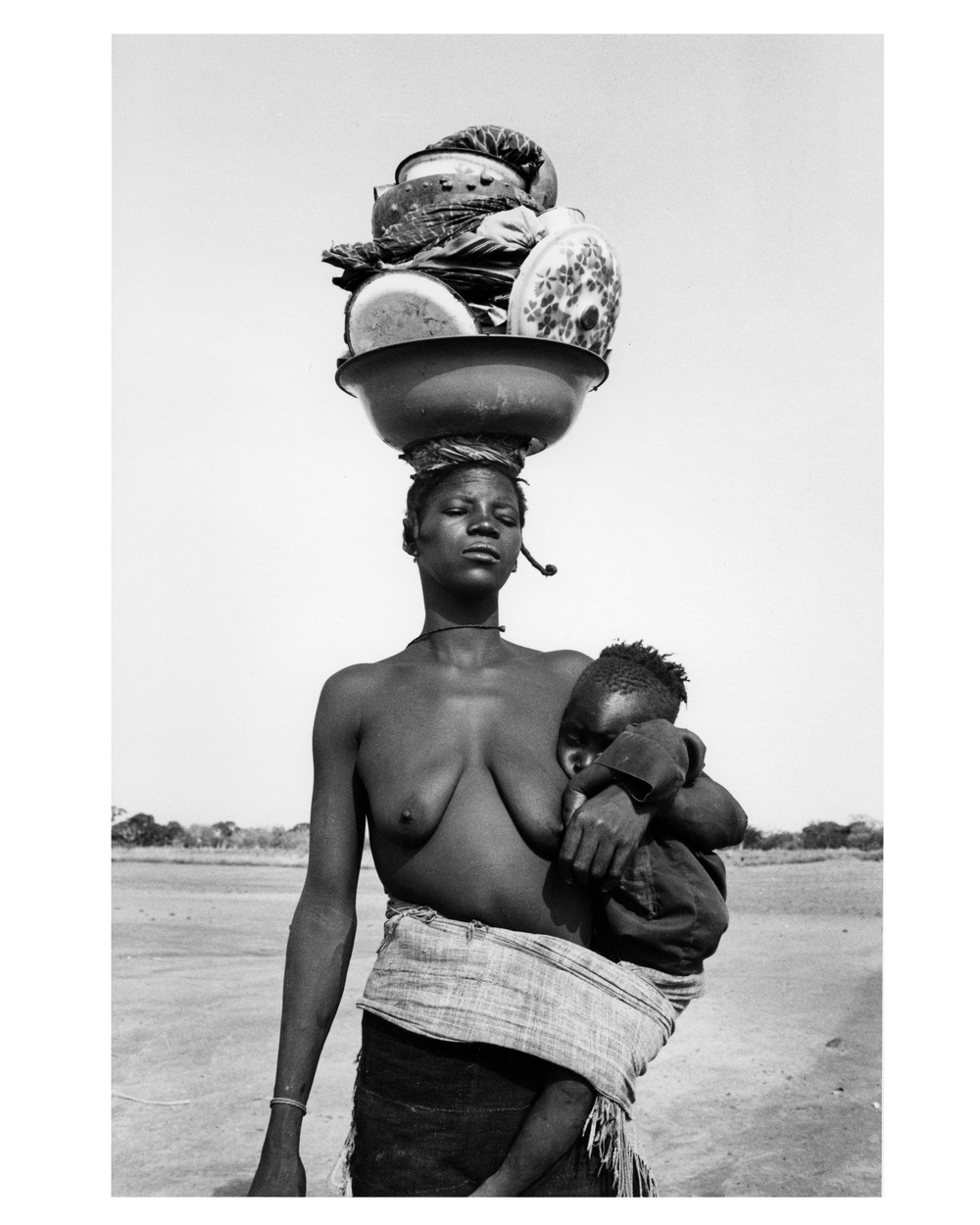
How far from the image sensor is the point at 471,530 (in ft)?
8.45

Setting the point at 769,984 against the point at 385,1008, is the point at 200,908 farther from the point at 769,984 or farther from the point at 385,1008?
the point at 385,1008

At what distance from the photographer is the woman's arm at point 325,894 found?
2.52m

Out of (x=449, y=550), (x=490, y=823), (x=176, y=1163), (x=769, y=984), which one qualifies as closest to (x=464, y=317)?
(x=449, y=550)

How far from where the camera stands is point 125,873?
8133mm

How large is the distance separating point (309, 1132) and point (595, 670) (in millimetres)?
3899

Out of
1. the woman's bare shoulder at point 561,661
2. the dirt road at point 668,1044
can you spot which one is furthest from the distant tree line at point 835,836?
the woman's bare shoulder at point 561,661

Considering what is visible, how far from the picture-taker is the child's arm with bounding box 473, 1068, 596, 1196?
2.29 metres

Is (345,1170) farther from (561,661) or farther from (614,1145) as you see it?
(561,661)

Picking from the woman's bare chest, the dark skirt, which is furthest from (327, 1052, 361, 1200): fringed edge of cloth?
the woman's bare chest

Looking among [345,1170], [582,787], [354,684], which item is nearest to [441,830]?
[582,787]

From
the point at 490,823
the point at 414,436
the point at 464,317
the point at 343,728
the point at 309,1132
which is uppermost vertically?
the point at 464,317

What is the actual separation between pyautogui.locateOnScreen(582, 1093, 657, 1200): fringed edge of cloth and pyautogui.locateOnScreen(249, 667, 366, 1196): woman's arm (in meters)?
0.60

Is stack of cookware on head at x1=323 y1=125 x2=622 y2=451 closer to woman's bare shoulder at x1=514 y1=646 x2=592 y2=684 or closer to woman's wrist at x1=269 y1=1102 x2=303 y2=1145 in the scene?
woman's bare shoulder at x1=514 y1=646 x2=592 y2=684

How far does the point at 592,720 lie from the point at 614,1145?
84 centimetres
